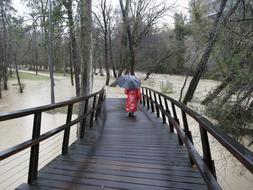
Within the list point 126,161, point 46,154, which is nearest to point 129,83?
point 46,154

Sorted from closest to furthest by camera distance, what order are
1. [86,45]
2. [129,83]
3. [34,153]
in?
[34,153] < [86,45] < [129,83]

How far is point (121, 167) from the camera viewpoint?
130 inches

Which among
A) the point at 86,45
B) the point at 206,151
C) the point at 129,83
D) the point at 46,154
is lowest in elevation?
the point at 46,154

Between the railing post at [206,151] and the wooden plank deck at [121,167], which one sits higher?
the railing post at [206,151]

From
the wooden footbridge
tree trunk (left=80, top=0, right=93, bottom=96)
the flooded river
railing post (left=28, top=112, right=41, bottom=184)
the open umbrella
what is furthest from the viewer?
the open umbrella

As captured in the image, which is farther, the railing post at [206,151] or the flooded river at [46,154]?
the flooded river at [46,154]

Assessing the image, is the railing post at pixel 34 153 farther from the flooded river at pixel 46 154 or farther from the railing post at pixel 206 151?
the railing post at pixel 206 151

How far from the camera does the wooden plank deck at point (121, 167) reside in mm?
2775

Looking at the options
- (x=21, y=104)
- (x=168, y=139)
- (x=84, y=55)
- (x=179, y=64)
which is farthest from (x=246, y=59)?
(x=179, y=64)

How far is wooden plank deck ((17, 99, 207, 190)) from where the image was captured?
9.11 ft

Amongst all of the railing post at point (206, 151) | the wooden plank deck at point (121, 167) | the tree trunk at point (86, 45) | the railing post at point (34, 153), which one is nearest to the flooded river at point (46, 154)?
the wooden plank deck at point (121, 167)

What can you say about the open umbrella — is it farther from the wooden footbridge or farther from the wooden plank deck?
the wooden footbridge

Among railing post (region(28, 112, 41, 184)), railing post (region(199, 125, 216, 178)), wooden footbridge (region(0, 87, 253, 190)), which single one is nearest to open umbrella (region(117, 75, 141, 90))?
wooden footbridge (region(0, 87, 253, 190))

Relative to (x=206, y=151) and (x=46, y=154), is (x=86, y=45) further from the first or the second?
(x=206, y=151)
